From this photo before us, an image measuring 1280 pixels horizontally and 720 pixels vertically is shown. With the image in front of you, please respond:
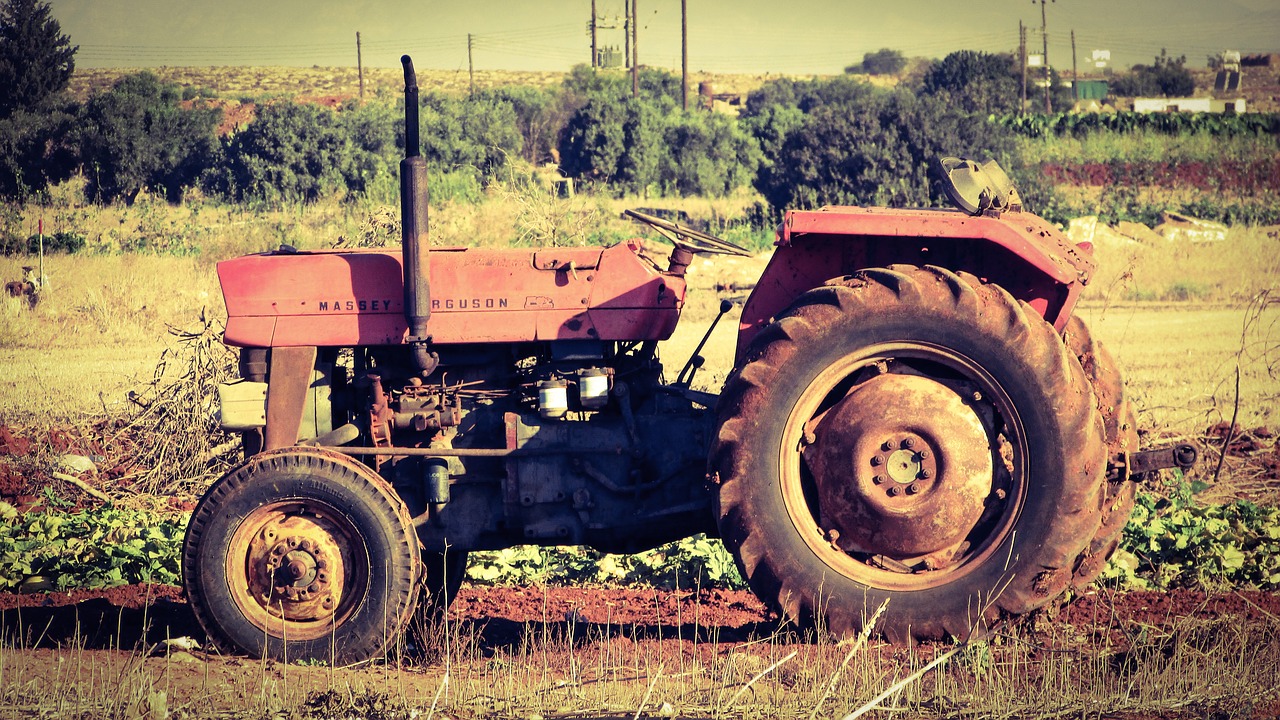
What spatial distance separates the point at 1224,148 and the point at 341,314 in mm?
37804

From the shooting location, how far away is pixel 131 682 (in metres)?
4.81

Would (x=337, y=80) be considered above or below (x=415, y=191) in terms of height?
above

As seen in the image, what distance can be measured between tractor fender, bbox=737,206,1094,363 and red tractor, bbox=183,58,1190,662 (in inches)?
0.4

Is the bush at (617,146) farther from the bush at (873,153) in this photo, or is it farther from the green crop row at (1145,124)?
the green crop row at (1145,124)

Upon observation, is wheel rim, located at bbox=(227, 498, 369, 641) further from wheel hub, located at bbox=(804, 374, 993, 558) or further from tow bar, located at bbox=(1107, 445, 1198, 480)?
tow bar, located at bbox=(1107, 445, 1198, 480)

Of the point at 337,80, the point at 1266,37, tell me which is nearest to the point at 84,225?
the point at 337,80

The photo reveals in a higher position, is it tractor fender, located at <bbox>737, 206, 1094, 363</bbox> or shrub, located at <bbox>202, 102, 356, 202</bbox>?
shrub, located at <bbox>202, 102, 356, 202</bbox>

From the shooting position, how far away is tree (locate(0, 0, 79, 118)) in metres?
20.9

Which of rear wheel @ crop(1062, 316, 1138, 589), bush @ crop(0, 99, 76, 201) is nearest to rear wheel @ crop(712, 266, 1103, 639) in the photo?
rear wheel @ crop(1062, 316, 1138, 589)

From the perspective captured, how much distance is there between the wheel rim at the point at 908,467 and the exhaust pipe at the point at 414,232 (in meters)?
1.77

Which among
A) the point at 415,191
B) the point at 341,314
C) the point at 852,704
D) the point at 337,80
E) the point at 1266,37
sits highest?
the point at 1266,37

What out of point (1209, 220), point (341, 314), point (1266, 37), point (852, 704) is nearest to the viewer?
point (852, 704)

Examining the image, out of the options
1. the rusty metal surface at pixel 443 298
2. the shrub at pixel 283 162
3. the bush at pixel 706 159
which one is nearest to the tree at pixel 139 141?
the shrub at pixel 283 162

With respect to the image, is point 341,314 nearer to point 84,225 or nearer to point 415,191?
point 415,191
